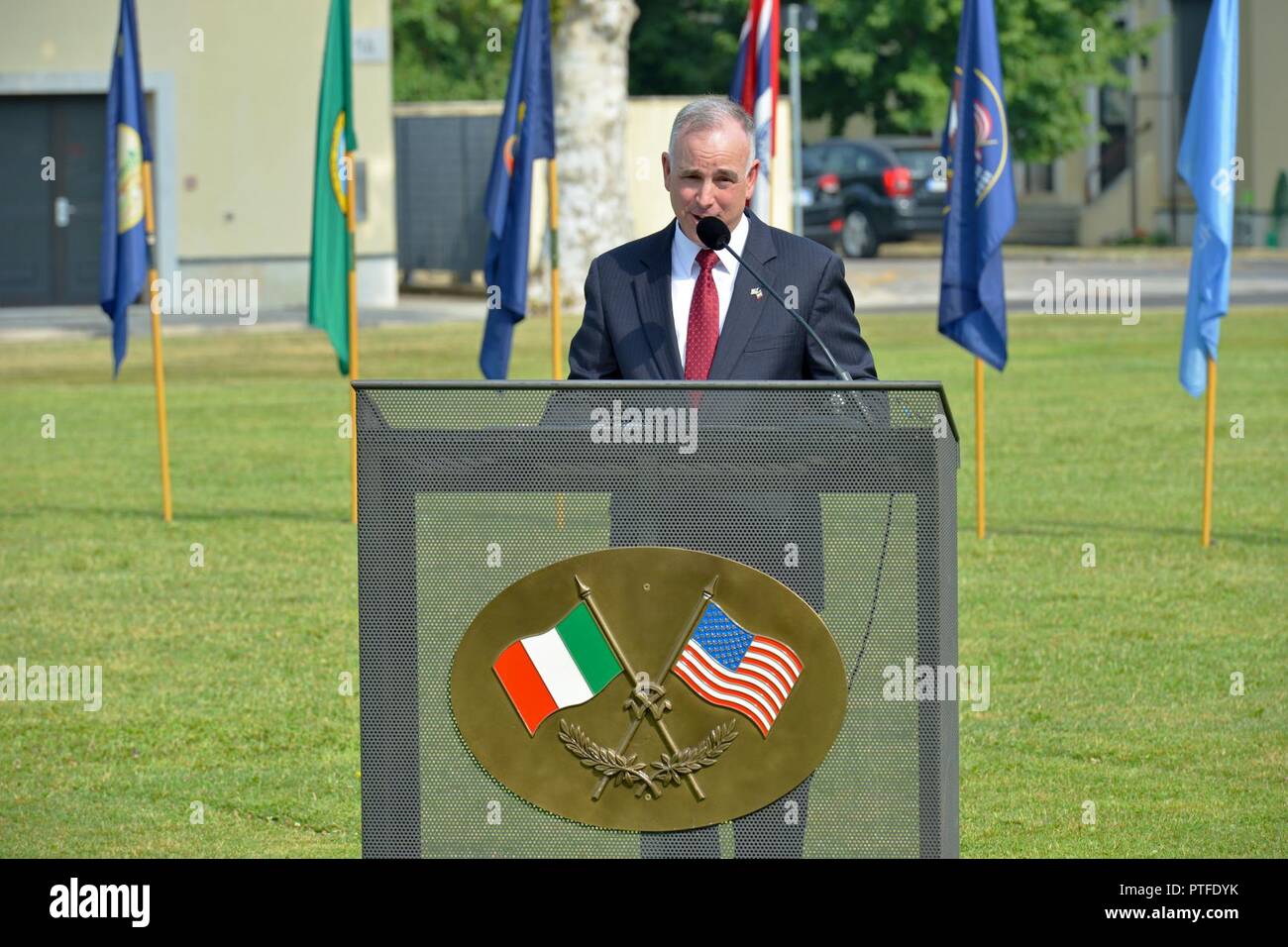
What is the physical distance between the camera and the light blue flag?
36.4 feet

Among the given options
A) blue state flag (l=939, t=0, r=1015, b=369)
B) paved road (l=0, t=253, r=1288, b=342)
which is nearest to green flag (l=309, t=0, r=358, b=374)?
blue state flag (l=939, t=0, r=1015, b=369)

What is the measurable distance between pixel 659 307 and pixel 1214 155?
717 cm

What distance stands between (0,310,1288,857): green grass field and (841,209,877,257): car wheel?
63.7 ft

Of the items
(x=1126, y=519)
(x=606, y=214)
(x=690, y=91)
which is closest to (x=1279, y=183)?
(x=690, y=91)

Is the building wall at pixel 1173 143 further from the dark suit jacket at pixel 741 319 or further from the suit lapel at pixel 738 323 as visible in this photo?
the suit lapel at pixel 738 323

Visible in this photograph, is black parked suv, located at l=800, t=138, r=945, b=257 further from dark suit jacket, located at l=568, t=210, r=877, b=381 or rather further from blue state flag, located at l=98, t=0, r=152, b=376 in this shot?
dark suit jacket, located at l=568, t=210, r=877, b=381

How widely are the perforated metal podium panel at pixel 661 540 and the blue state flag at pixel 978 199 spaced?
8.30m

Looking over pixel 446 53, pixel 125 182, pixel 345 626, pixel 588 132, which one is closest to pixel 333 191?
pixel 125 182

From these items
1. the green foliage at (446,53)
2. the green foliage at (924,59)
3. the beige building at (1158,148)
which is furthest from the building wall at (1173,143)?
the green foliage at (446,53)

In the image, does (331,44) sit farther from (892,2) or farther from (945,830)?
(892,2)

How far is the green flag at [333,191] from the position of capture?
41.3 ft

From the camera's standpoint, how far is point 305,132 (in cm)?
3017

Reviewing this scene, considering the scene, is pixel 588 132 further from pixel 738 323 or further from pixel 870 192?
pixel 738 323
